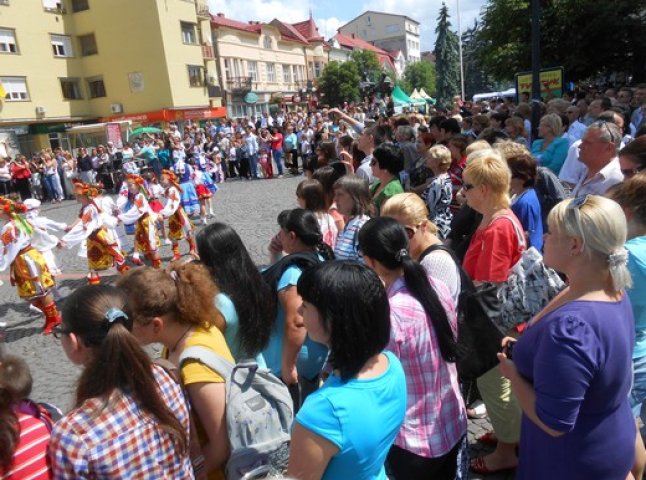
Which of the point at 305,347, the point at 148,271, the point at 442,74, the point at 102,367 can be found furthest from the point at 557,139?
the point at 442,74

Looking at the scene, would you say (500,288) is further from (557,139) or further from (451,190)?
(557,139)

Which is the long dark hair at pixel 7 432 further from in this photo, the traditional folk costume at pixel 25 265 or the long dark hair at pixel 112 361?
the traditional folk costume at pixel 25 265

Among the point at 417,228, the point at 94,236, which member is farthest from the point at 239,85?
the point at 417,228

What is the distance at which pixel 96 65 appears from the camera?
37438 millimetres

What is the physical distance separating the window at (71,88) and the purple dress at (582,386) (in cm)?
4050

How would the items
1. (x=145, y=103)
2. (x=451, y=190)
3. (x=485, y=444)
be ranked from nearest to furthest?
(x=485, y=444) → (x=451, y=190) → (x=145, y=103)

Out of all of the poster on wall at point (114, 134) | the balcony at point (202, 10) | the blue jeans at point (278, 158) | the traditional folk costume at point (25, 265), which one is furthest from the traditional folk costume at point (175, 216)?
the balcony at point (202, 10)

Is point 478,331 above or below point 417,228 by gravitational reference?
below

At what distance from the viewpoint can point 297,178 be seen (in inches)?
752

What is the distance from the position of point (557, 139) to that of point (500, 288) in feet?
14.3

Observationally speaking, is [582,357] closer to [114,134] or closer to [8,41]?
[114,134]

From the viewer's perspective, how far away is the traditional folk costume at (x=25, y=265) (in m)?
6.73

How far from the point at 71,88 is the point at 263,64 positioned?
2277cm

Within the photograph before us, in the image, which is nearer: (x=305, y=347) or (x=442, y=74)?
(x=305, y=347)
